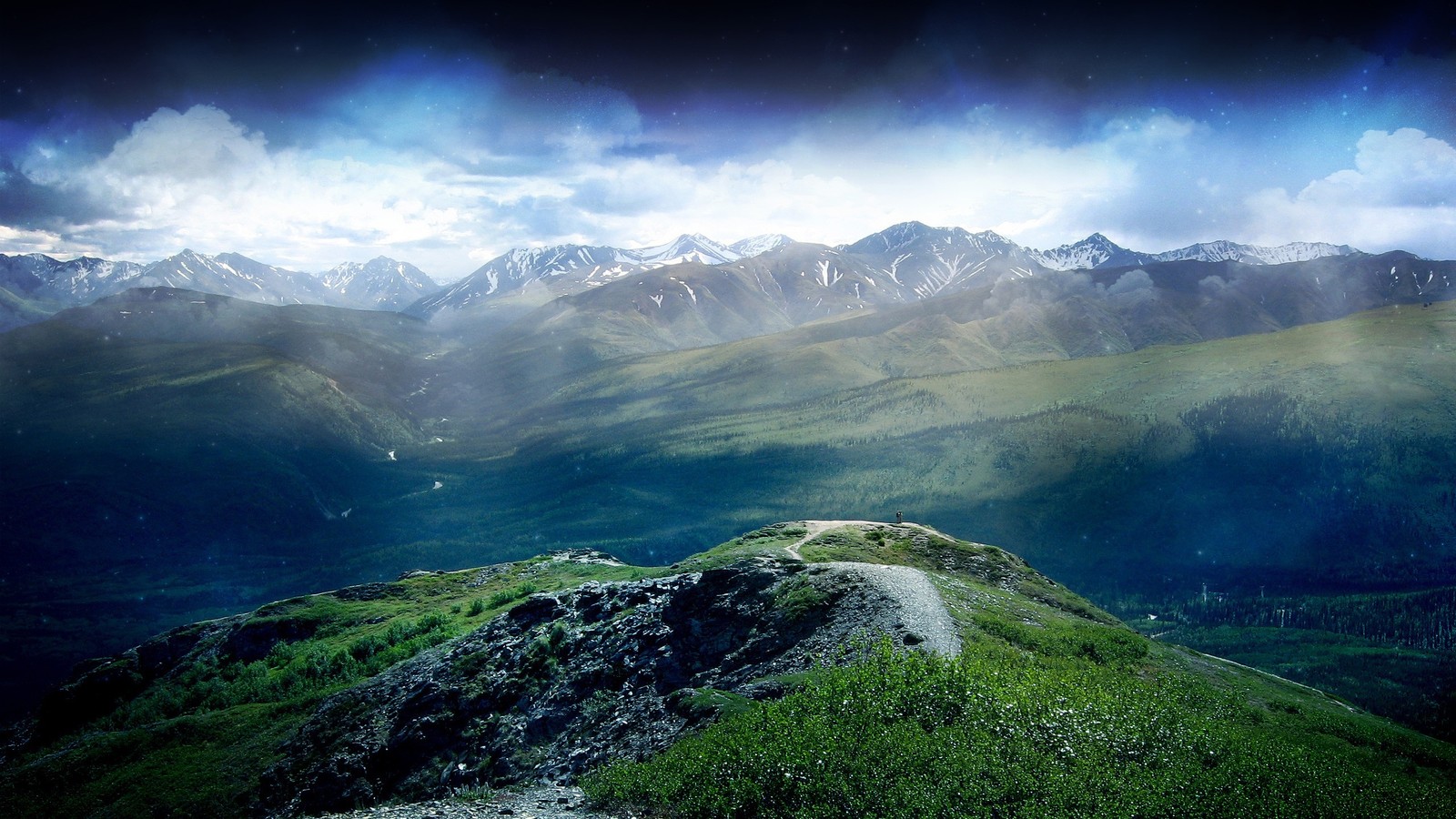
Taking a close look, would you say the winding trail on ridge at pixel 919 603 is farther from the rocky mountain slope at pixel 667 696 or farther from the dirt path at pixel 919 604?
the rocky mountain slope at pixel 667 696

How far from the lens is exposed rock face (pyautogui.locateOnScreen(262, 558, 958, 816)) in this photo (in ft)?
167

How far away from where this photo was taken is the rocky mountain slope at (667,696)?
128 ft

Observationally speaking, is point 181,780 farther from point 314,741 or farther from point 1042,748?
point 1042,748

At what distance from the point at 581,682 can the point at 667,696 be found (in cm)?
1049

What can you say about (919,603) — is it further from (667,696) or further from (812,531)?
(812,531)

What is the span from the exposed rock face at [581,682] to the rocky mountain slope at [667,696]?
185mm

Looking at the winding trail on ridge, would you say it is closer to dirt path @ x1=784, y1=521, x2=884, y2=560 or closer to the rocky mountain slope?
the rocky mountain slope

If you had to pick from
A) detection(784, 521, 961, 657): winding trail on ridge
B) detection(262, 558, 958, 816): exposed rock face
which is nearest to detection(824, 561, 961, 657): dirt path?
detection(784, 521, 961, 657): winding trail on ridge

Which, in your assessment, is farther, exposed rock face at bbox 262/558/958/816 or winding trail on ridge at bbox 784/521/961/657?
exposed rock face at bbox 262/558/958/816

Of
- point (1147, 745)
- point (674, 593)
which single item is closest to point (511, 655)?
point (674, 593)

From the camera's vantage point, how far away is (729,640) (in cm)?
5866

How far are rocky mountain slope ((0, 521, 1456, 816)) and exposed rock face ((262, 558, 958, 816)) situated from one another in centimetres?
19

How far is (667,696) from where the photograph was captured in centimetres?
5225

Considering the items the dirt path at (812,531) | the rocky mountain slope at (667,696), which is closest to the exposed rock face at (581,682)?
the rocky mountain slope at (667,696)
